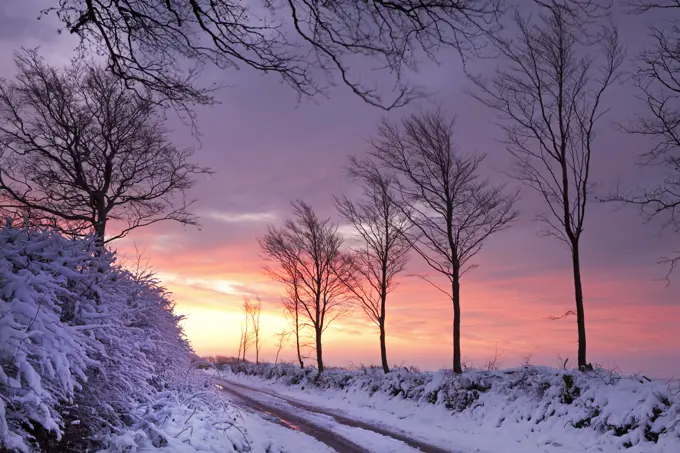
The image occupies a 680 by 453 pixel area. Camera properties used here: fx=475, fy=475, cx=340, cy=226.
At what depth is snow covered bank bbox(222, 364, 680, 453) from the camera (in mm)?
8953

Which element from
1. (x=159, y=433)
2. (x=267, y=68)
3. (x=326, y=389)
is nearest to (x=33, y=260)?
(x=159, y=433)

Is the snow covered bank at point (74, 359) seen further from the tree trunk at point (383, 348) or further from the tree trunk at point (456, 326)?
the tree trunk at point (383, 348)

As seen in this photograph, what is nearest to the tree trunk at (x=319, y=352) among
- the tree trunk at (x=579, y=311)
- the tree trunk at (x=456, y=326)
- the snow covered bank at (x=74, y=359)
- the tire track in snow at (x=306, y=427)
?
the tire track in snow at (x=306, y=427)

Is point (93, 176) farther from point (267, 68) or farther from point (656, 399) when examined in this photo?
point (656, 399)

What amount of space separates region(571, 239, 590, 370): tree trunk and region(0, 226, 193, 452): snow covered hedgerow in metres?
10.5

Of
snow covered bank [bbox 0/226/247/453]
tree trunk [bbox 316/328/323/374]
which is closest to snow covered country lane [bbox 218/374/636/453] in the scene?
snow covered bank [bbox 0/226/247/453]

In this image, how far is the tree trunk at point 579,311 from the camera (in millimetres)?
12461

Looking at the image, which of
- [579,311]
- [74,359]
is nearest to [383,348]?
[579,311]

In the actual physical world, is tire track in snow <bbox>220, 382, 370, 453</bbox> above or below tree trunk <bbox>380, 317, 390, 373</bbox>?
below

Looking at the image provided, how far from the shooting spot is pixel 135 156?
1541 cm

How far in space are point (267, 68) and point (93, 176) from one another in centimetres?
1207

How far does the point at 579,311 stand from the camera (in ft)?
41.9

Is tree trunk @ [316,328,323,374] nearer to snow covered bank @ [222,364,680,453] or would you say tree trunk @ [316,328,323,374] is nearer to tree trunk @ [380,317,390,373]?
tree trunk @ [380,317,390,373]

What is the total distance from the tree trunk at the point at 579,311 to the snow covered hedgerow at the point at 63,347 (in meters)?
10.5
